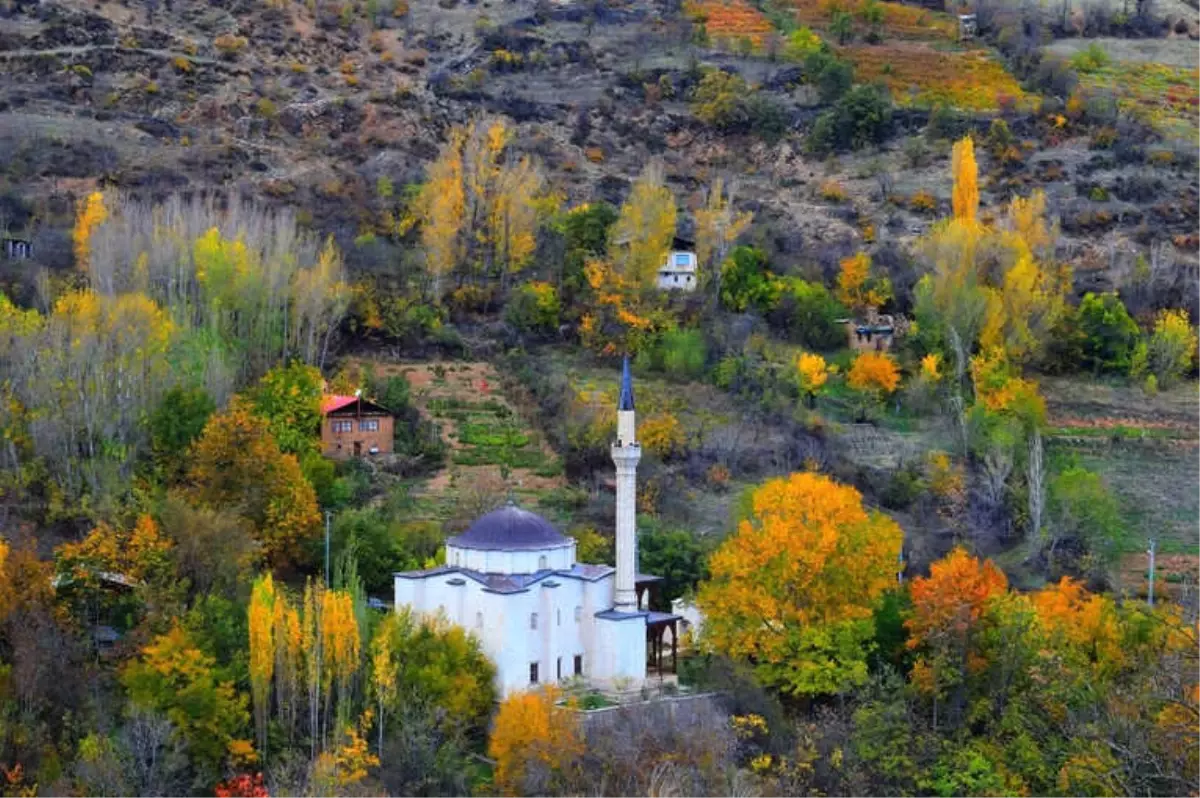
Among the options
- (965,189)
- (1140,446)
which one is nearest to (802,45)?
(965,189)

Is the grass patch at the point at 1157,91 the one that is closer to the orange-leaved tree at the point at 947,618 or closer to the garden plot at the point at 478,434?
the garden plot at the point at 478,434

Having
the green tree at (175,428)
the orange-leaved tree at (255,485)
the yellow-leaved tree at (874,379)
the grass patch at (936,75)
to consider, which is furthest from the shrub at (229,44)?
the orange-leaved tree at (255,485)

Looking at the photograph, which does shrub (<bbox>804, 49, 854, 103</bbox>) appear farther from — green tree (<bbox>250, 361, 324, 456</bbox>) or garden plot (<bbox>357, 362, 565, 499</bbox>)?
green tree (<bbox>250, 361, 324, 456</bbox>)

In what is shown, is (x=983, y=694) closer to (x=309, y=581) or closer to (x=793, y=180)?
(x=309, y=581)

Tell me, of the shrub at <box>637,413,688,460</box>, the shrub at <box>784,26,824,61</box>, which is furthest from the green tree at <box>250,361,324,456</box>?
the shrub at <box>784,26,824,61</box>

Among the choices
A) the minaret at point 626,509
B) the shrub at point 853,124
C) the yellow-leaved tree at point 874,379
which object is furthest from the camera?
the shrub at point 853,124

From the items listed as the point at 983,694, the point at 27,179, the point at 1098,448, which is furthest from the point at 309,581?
the point at 27,179

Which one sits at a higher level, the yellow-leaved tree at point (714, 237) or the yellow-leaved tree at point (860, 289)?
the yellow-leaved tree at point (714, 237)
